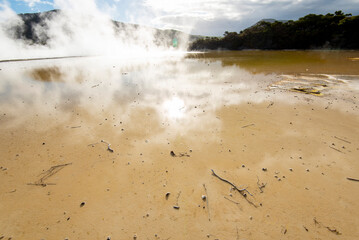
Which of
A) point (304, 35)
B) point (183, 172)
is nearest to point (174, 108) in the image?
point (183, 172)

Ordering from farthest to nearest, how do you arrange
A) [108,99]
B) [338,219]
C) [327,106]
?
[108,99] < [327,106] < [338,219]

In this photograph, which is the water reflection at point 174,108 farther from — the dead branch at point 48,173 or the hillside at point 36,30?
the hillside at point 36,30

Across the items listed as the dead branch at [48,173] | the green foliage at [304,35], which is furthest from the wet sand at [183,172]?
the green foliage at [304,35]

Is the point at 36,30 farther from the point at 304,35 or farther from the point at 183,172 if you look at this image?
the point at 183,172

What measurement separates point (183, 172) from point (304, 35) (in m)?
58.1

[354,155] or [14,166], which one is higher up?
[354,155]

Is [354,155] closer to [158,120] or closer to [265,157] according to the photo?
[265,157]

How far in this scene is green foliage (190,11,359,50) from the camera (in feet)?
128

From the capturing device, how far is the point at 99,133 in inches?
252

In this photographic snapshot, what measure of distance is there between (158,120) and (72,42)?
75.6 m

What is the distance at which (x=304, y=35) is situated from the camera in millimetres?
45344

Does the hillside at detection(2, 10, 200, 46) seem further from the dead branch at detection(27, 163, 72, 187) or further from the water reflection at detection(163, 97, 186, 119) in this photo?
the dead branch at detection(27, 163, 72, 187)

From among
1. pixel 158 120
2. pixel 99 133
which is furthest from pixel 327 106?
pixel 99 133

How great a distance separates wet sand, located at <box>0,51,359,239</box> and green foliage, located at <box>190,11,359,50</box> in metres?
47.2
